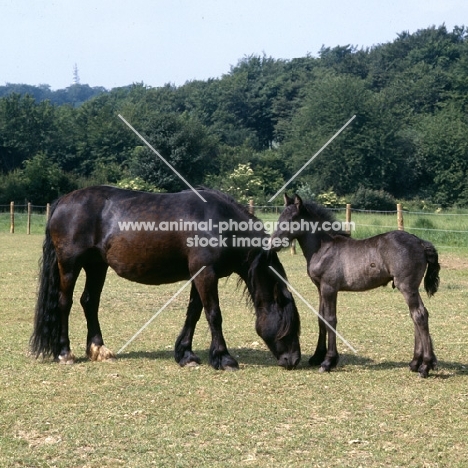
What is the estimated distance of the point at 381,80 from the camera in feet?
286

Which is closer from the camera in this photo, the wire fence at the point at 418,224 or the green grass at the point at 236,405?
the green grass at the point at 236,405

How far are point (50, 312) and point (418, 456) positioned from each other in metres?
4.38

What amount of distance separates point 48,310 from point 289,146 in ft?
190

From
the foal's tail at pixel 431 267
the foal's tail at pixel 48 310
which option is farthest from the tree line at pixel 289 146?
the foal's tail at pixel 431 267

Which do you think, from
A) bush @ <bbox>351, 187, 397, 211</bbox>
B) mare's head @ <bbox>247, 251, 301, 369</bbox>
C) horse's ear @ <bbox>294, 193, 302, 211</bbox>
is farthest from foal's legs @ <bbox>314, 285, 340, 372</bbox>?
bush @ <bbox>351, 187, 397, 211</bbox>

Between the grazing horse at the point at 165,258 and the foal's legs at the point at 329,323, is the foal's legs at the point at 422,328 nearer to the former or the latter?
the foal's legs at the point at 329,323

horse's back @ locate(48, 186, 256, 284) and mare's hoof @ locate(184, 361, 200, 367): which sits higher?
horse's back @ locate(48, 186, 256, 284)

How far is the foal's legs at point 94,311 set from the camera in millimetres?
7629

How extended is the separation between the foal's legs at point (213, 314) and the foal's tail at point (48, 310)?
63.4 inches

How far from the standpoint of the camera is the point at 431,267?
698cm

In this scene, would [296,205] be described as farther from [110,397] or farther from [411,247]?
[110,397]

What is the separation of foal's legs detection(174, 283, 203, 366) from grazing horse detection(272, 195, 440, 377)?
1.19 meters

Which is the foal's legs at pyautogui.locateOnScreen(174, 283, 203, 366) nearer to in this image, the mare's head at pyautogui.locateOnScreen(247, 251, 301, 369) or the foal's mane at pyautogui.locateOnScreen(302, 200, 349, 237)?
the mare's head at pyautogui.locateOnScreen(247, 251, 301, 369)

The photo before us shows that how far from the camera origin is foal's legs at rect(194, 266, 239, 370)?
23.7ft
